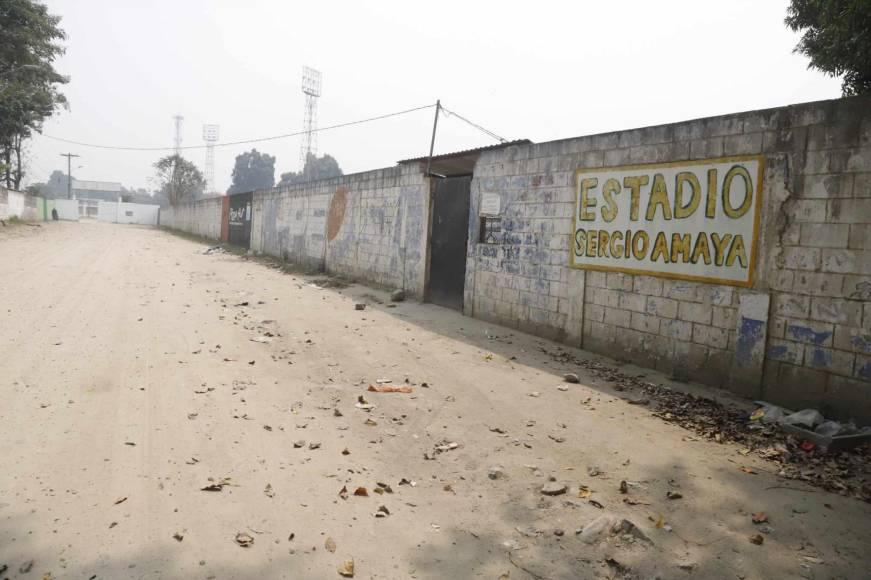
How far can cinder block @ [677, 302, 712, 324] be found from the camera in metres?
5.51

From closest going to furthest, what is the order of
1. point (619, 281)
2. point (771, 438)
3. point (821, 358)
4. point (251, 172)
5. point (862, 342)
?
point (771, 438)
point (862, 342)
point (821, 358)
point (619, 281)
point (251, 172)

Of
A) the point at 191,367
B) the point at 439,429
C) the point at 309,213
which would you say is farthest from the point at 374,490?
the point at 309,213

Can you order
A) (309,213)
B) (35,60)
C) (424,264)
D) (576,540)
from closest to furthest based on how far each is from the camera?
(576,540) < (424,264) < (309,213) < (35,60)

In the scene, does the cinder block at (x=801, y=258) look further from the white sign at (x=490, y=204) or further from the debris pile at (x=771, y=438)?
the white sign at (x=490, y=204)

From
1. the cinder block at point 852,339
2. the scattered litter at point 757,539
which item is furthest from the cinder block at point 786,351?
the scattered litter at point 757,539

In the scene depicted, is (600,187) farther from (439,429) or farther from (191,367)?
(191,367)

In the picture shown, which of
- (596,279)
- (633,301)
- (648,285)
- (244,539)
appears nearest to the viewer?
(244,539)

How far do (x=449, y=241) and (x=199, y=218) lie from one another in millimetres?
28338

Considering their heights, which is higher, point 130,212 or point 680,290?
point 130,212

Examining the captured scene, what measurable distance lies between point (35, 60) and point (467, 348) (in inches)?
1226

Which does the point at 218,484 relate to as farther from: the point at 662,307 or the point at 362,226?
the point at 362,226

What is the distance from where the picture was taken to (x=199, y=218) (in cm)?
3353

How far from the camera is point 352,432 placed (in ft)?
13.5

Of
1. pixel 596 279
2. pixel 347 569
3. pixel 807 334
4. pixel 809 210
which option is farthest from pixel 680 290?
pixel 347 569
